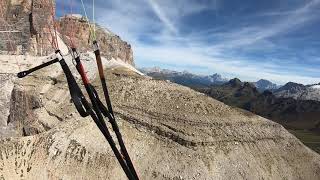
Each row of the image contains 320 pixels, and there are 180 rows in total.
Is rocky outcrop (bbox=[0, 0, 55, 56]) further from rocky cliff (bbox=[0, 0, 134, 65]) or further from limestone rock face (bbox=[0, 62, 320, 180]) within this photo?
limestone rock face (bbox=[0, 62, 320, 180])

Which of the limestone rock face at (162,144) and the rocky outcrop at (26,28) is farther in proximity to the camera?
the rocky outcrop at (26,28)

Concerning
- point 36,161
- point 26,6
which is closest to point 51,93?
point 36,161

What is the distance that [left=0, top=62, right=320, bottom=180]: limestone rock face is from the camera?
61.1 meters

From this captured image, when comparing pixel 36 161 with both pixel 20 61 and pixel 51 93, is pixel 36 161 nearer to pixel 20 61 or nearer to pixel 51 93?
pixel 51 93

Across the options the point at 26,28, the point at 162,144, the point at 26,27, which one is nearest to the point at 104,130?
the point at 162,144

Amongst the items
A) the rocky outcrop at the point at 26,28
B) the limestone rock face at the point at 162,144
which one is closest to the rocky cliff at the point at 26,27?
the rocky outcrop at the point at 26,28

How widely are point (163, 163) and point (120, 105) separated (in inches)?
554

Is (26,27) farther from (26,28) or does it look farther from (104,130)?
(104,130)

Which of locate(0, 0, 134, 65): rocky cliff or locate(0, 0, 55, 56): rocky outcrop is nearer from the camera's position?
locate(0, 0, 134, 65): rocky cliff

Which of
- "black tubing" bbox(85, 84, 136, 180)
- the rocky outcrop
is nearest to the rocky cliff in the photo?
the rocky outcrop

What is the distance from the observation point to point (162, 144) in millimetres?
65375

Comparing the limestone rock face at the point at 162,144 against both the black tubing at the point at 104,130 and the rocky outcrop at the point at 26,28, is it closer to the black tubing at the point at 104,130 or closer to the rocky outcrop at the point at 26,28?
the rocky outcrop at the point at 26,28

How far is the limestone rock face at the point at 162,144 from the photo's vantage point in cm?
6109

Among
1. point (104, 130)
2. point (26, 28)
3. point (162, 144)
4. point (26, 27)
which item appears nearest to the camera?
point (104, 130)
